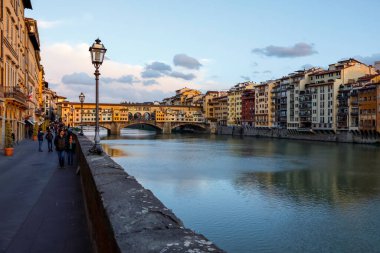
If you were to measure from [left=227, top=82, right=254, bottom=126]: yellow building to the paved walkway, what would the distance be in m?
118

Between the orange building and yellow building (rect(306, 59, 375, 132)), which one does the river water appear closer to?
the orange building

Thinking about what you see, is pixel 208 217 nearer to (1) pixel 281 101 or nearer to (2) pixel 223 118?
(1) pixel 281 101

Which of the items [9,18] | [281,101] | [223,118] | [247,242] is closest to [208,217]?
[247,242]

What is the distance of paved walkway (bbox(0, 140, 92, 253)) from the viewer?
18.6 ft

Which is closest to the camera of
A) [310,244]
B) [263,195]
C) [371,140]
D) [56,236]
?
[56,236]

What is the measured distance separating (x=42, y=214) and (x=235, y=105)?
125184 mm

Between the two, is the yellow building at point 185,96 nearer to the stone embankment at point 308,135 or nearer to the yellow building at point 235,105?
the yellow building at point 235,105

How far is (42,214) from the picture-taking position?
730cm

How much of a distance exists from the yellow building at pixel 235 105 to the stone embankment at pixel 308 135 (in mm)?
4202

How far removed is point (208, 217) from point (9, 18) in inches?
735

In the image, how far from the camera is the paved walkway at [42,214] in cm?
566

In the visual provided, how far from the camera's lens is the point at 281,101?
101438 mm

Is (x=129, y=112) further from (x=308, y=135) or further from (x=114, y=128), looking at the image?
(x=308, y=135)

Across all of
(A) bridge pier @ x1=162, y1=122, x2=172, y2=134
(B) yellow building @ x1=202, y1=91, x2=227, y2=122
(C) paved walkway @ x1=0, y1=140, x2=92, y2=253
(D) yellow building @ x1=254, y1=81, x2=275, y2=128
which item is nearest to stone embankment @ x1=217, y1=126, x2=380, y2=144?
(D) yellow building @ x1=254, y1=81, x2=275, y2=128
